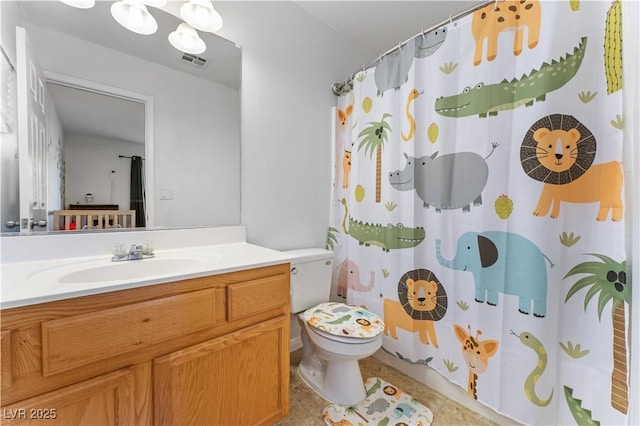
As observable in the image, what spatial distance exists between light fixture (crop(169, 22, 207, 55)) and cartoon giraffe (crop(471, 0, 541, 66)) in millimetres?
1405

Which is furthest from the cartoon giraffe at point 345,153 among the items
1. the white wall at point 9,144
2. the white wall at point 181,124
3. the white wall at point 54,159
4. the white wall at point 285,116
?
the white wall at point 9,144

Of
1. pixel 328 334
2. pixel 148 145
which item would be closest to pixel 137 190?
pixel 148 145

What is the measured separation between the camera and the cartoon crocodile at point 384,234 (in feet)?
4.93

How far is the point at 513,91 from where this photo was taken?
1126 mm

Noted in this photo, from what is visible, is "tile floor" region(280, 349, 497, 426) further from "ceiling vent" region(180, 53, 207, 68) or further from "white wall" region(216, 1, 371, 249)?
"ceiling vent" region(180, 53, 207, 68)

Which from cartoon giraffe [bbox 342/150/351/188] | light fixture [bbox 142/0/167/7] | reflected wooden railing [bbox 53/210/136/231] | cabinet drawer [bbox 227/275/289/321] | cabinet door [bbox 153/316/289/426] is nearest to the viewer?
cabinet door [bbox 153/316/289/426]

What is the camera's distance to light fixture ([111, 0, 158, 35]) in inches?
45.6

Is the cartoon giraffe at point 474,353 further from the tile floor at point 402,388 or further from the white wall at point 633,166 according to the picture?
the white wall at point 633,166

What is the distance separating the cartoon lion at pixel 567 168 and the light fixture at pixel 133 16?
1.80 meters

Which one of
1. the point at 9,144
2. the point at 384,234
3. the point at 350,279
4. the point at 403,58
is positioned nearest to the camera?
the point at 9,144

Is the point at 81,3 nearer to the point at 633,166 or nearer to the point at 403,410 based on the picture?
the point at 633,166

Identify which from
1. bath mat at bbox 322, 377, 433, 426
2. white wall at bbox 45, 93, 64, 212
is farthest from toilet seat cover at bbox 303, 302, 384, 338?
white wall at bbox 45, 93, 64, 212

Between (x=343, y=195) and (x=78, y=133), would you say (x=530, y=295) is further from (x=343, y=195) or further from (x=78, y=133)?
(x=78, y=133)

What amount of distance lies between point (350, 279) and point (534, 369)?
106 cm
